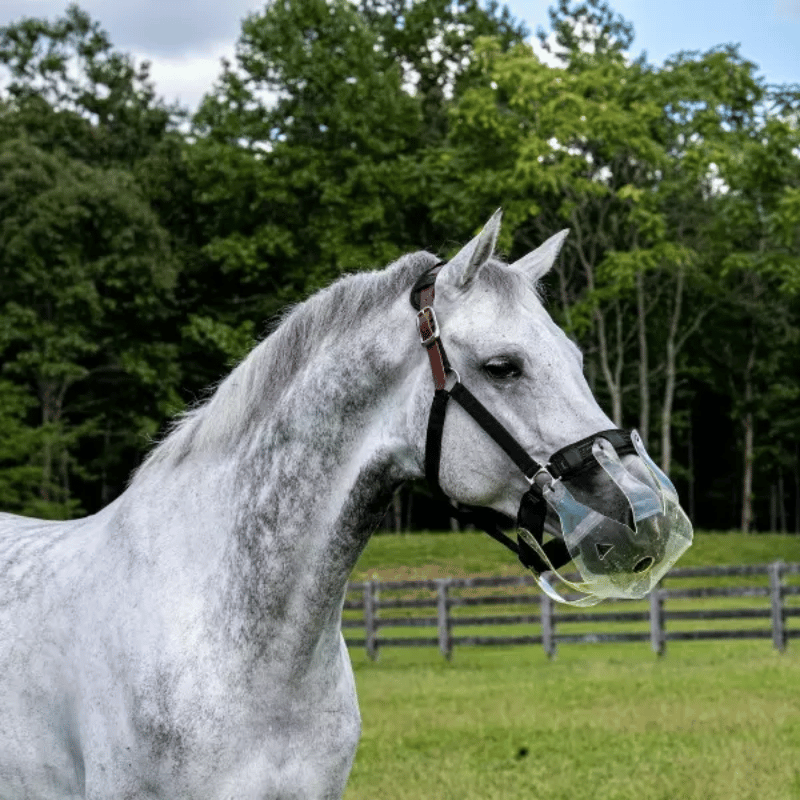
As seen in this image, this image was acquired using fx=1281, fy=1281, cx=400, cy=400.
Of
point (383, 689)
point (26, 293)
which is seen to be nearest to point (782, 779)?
point (383, 689)

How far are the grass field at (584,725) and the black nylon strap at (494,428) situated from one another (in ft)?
17.4

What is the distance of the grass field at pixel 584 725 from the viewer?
852 centimetres

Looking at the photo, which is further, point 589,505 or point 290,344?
point 290,344

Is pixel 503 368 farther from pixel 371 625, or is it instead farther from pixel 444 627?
pixel 371 625

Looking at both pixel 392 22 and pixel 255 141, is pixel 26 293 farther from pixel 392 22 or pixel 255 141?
pixel 392 22

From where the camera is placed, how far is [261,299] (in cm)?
3922

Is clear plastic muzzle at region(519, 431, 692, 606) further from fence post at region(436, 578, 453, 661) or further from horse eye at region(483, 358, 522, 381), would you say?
fence post at region(436, 578, 453, 661)

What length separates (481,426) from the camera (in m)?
3.32

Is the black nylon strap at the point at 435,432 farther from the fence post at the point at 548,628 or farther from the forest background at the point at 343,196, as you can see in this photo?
the forest background at the point at 343,196

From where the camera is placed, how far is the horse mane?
3.62 meters

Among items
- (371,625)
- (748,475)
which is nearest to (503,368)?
(371,625)

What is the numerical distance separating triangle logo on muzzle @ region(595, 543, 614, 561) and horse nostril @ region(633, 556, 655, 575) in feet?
0.30

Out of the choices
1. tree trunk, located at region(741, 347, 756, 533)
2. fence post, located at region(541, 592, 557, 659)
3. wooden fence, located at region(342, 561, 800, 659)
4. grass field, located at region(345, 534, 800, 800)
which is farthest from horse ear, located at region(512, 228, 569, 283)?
tree trunk, located at region(741, 347, 756, 533)

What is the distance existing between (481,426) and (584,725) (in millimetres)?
8594
